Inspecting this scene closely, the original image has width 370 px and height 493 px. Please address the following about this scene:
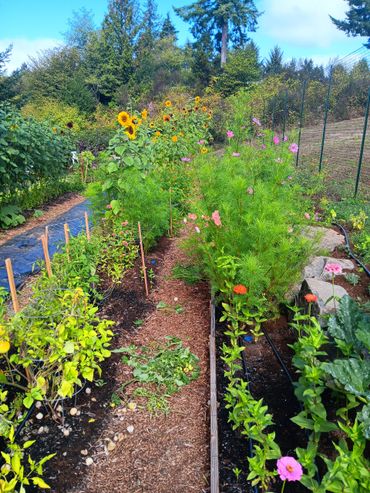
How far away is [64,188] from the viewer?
809 centimetres

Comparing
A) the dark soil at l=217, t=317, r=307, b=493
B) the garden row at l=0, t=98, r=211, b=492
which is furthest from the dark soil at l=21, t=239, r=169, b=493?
the dark soil at l=217, t=317, r=307, b=493

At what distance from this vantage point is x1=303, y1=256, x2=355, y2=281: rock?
11.6ft

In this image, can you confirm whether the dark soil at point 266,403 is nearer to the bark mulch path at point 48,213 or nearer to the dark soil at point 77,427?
the dark soil at point 77,427

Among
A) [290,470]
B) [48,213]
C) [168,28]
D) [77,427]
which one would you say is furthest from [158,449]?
[168,28]

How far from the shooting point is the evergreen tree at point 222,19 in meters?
23.9

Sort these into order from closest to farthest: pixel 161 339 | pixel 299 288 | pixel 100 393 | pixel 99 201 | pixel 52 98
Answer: pixel 100 393
pixel 161 339
pixel 299 288
pixel 99 201
pixel 52 98

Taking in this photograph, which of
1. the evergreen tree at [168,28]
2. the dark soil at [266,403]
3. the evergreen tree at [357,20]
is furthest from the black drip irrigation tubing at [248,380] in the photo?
the evergreen tree at [168,28]

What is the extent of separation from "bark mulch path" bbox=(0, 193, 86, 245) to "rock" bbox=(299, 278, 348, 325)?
390 cm

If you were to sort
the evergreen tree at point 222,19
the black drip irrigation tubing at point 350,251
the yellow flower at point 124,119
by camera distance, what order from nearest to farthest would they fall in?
1. the black drip irrigation tubing at point 350,251
2. the yellow flower at point 124,119
3. the evergreen tree at point 222,19

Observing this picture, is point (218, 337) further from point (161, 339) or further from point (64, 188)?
point (64, 188)

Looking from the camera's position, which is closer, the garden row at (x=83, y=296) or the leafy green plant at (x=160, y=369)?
the garden row at (x=83, y=296)

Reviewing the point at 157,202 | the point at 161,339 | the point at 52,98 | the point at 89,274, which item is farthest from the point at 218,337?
the point at 52,98

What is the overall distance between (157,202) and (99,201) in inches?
24.9

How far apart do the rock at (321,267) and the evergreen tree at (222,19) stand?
22850 millimetres
